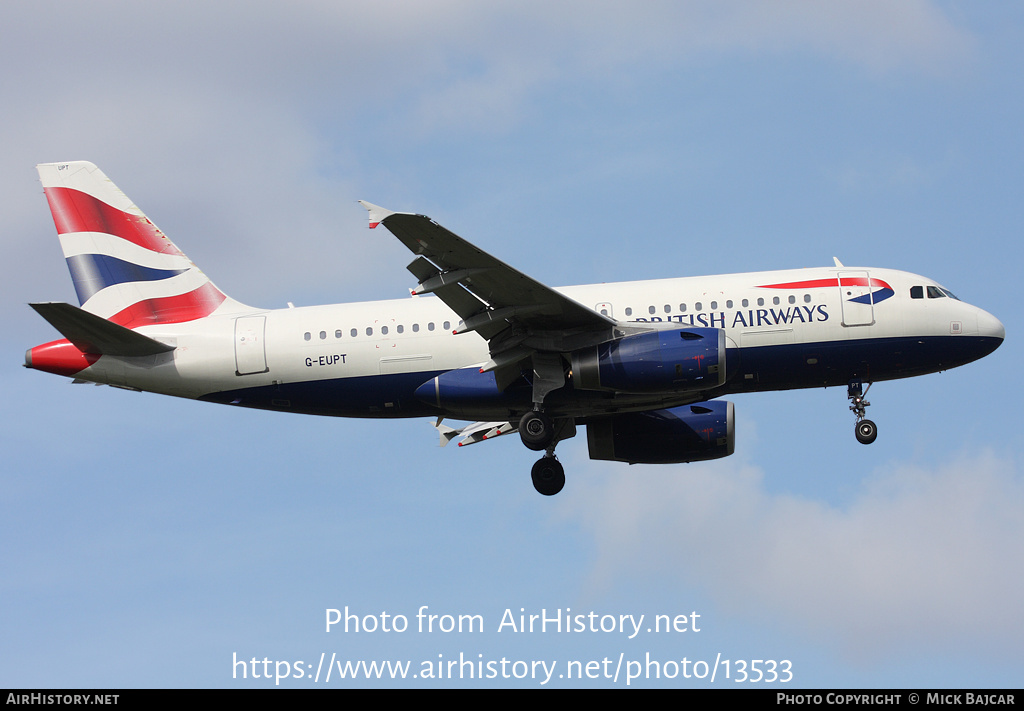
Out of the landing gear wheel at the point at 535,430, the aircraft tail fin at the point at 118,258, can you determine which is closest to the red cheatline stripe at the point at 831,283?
the landing gear wheel at the point at 535,430

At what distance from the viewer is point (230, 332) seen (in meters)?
35.8

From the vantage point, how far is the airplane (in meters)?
32.7

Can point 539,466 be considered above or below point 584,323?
below

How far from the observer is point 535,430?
1344 inches

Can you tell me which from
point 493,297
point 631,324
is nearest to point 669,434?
point 631,324

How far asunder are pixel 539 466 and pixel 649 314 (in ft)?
19.7

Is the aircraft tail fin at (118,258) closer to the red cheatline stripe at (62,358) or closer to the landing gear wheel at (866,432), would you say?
the red cheatline stripe at (62,358)

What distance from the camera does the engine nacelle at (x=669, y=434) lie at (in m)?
38.3

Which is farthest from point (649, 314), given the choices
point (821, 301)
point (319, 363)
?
point (319, 363)

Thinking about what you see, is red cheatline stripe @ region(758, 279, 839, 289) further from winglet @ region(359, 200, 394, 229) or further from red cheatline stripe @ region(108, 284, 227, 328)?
red cheatline stripe @ region(108, 284, 227, 328)

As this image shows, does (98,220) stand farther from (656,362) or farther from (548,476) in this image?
(656,362)

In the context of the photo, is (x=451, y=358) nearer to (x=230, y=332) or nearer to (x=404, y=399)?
(x=404, y=399)

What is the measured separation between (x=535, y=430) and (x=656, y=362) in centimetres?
416
